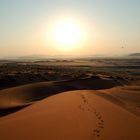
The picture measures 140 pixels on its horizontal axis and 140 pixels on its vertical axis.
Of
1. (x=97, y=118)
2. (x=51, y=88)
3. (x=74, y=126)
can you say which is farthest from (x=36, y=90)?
(x=74, y=126)

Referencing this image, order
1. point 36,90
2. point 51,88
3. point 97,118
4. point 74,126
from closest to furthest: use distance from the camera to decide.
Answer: point 74,126, point 97,118, point 36,90, point 51,88

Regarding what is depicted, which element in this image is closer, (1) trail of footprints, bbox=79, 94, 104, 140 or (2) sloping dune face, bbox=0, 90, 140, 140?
(2) sloping dune face, bbox=0, 90, 140, 140

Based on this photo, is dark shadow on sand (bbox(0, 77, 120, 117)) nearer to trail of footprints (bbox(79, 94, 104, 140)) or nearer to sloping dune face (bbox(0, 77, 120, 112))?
sloping dune face (bbox(0, 77, 120, 112))

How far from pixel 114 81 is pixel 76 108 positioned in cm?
1815

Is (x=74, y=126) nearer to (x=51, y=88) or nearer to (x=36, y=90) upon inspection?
(x=36, y=90)

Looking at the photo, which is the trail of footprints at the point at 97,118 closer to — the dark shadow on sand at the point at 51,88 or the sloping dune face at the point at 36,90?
the dark shadow on sand at the point at 51,88

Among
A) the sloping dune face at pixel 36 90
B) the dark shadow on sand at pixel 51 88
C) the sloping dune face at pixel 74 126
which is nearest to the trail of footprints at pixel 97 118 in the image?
the sloping dune face at pixel 74 126

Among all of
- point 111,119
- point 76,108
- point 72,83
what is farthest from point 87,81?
point 111,119

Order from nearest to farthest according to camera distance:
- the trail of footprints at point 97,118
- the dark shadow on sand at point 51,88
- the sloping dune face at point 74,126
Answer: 1. the sloping dune face at point 74,126
2. the trail of footprints at point 97,118
3. the dark shadow on sand at point 51,88

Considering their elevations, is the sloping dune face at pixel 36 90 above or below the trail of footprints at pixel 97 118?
below

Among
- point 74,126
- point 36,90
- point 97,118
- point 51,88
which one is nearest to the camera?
point 74,126

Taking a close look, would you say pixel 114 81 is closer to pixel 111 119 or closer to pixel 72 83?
pixel 72 83

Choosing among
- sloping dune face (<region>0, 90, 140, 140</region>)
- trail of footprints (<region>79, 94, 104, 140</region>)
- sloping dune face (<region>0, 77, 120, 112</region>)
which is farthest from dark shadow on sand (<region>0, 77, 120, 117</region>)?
sloping dune face (<region>0, 90, 140, 140</region>)

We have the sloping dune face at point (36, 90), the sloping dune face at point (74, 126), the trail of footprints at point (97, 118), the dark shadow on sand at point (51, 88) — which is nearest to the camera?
the sloping dune face at point (74, 126)
